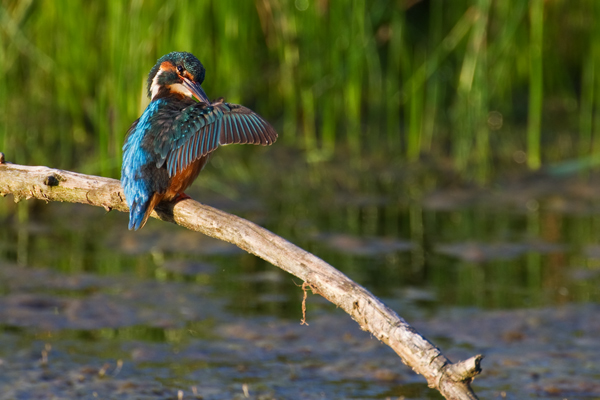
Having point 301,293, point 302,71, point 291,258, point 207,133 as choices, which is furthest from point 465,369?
point 302,71

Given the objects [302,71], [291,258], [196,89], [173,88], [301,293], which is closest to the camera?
[291,258]

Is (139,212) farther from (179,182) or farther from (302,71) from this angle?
(302,71)

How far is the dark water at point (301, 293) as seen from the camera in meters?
4.03

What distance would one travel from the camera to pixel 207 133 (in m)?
3.04

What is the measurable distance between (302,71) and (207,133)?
4.34 metres

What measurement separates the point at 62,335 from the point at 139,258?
1266mm

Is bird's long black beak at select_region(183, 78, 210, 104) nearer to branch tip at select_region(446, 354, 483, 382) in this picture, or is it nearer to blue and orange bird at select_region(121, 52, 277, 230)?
blue and orange bird at select_region(121, 52, 277, 230)

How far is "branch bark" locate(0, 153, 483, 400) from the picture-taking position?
2.30 metres

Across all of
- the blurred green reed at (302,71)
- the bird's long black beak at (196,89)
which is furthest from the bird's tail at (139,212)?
the blurred green reed at (302,71)

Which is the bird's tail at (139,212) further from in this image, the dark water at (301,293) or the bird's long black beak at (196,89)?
the dark water at (301,293)

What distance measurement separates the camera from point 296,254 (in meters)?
2.54

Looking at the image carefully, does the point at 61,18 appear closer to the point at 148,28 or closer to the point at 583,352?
the point at 148,28

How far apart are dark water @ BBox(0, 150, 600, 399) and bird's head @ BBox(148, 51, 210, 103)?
129 cm

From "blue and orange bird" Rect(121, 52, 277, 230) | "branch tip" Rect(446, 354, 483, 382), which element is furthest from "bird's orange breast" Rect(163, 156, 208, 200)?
"branch tip" Rect(446, 354, 483, 382)
